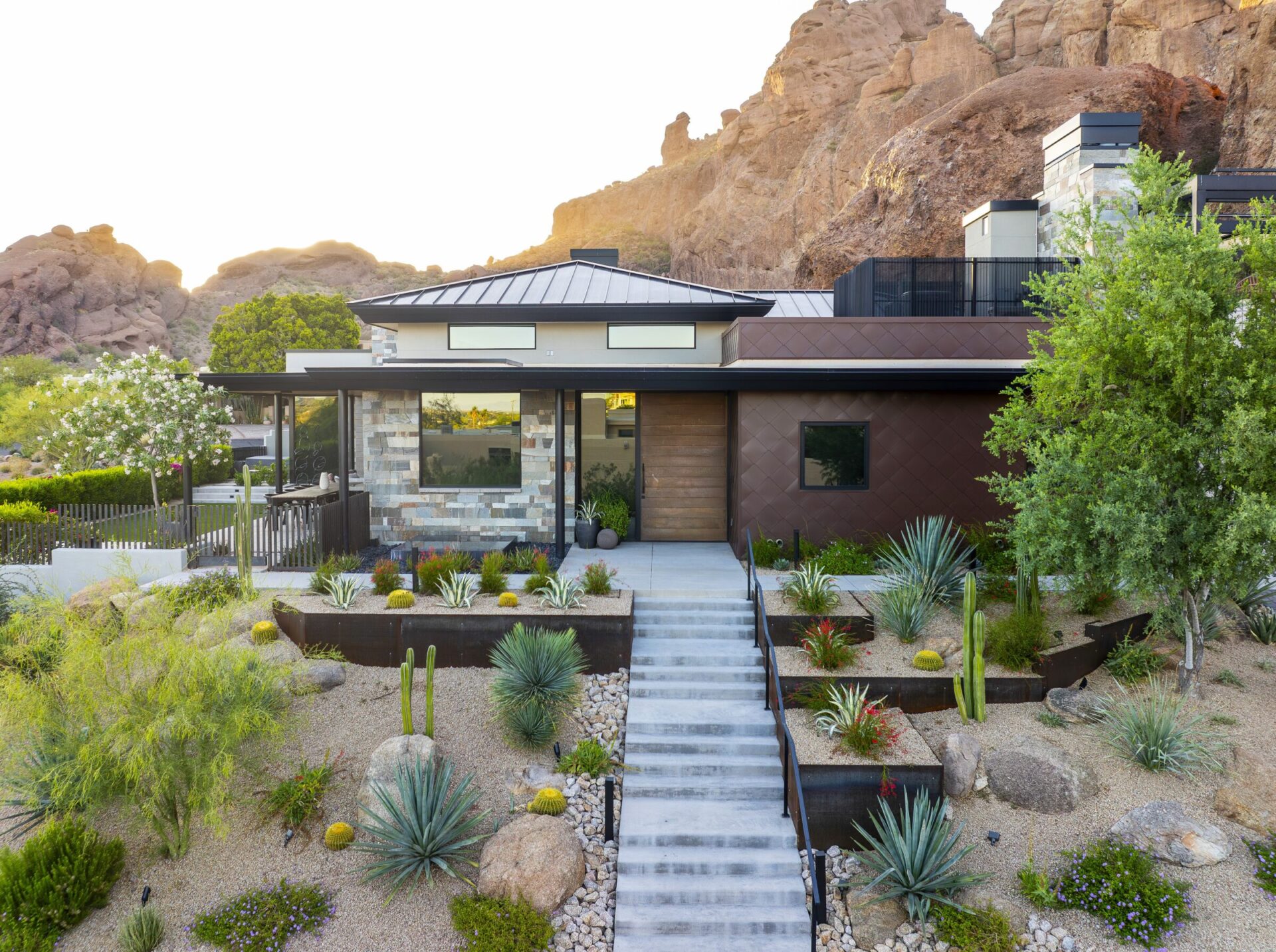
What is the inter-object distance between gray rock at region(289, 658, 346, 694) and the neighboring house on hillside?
185 inches

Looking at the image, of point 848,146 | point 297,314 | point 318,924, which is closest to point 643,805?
point 318,924

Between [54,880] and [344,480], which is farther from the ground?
[344,480]

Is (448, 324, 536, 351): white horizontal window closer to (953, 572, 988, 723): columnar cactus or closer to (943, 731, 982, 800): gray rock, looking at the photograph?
(953, 572, 988, 723): columnar cactus

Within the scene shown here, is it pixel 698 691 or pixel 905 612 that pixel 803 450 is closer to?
pixel 905 612

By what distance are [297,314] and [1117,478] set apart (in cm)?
4694

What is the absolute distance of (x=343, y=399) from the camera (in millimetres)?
13312

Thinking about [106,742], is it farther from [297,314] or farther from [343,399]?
[297,314]

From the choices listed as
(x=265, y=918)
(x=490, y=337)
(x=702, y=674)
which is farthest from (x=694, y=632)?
(x=490, y=337)

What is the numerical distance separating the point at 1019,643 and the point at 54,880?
31.3 ft

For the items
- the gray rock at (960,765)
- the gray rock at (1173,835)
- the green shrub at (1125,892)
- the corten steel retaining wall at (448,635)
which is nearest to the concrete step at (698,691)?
the corten steel retaining wall at (448,635)

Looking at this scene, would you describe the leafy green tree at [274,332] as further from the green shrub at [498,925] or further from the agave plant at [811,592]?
the green shrub at [498,925]

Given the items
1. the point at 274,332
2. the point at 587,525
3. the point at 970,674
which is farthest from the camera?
the point at 274,332

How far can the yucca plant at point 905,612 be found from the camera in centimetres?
924

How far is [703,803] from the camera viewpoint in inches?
294
